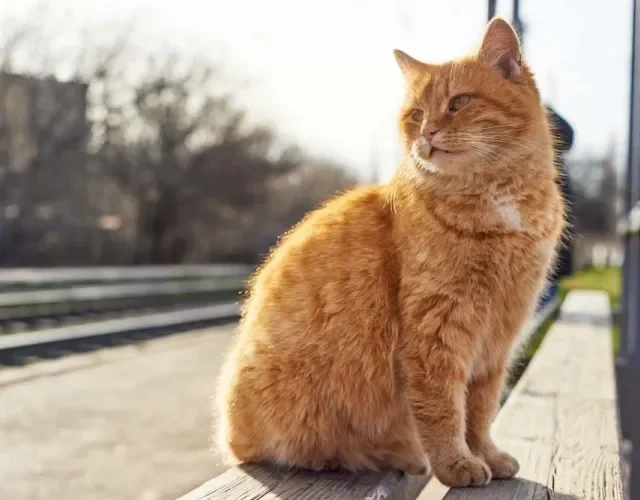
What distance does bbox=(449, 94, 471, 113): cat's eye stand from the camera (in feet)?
7.20

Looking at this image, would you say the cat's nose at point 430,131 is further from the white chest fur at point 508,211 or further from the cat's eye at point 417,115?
the white chest fur at point 508,211

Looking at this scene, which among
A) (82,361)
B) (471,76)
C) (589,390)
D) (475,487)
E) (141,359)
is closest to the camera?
(475,487)

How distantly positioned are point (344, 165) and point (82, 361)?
1912cm

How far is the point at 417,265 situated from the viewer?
2047 mm

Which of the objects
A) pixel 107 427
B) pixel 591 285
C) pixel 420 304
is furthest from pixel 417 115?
pixel 591 285

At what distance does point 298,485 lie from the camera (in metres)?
1.93

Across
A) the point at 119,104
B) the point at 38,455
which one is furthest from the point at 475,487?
the point at 119,104

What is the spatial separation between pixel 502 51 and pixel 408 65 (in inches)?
11.7

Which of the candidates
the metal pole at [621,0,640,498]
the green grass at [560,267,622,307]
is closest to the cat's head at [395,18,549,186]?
the metal pole at [621,0,640,498]

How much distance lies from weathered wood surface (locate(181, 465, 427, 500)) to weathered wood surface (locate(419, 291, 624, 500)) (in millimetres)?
166

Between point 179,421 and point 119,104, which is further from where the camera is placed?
point 119,104

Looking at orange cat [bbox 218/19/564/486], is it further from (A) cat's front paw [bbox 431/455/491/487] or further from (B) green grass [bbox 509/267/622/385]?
(B) green grass [bbox 509/267/622/385]

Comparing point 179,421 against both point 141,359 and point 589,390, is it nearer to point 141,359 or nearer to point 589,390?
point 141,359

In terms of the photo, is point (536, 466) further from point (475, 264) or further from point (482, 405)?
point (475, 264)
